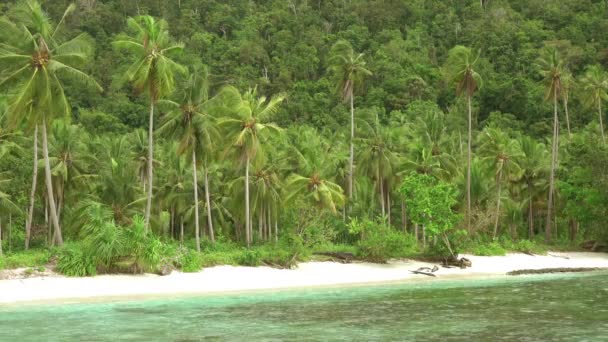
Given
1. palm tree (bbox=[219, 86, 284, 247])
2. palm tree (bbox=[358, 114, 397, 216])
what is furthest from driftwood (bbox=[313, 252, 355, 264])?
palm tree (bbox=[358, 114, 397, 216])

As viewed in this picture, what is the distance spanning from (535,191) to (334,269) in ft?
113

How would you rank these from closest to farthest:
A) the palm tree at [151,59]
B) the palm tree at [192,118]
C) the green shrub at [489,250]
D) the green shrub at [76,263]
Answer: the green shrub at [76,263] → the palm tree at [151,59] → the palm tree at [192,118] → the green shrub at [489,250]

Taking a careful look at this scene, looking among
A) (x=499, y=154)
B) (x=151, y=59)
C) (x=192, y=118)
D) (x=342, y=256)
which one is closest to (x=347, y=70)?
(x=499, y=154)

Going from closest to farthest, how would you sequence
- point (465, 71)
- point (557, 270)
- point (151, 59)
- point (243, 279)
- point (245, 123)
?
point (243, 279) < point (151, 59) < point (245, 123) < point (557, 270) < point (465, 71)

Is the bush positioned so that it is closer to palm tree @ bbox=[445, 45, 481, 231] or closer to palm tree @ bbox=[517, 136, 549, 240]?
palm tree @ bbox=[445, 45, 481, 231]

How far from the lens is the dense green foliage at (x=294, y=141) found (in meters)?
40.9

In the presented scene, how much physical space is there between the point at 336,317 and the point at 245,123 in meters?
23.0

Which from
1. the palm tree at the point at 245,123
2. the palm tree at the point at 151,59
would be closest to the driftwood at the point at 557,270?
the palm tree at the point at 245,123

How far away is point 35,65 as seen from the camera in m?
37.4

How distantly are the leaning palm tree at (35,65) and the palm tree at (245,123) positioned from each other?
1148 centimetres

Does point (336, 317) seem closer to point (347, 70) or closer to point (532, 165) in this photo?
point (347, 70)

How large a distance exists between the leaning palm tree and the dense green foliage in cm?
11

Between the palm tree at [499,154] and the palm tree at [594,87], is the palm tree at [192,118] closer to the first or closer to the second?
the palm tree at [499,154]

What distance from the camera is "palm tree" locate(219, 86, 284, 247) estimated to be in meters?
47.8
